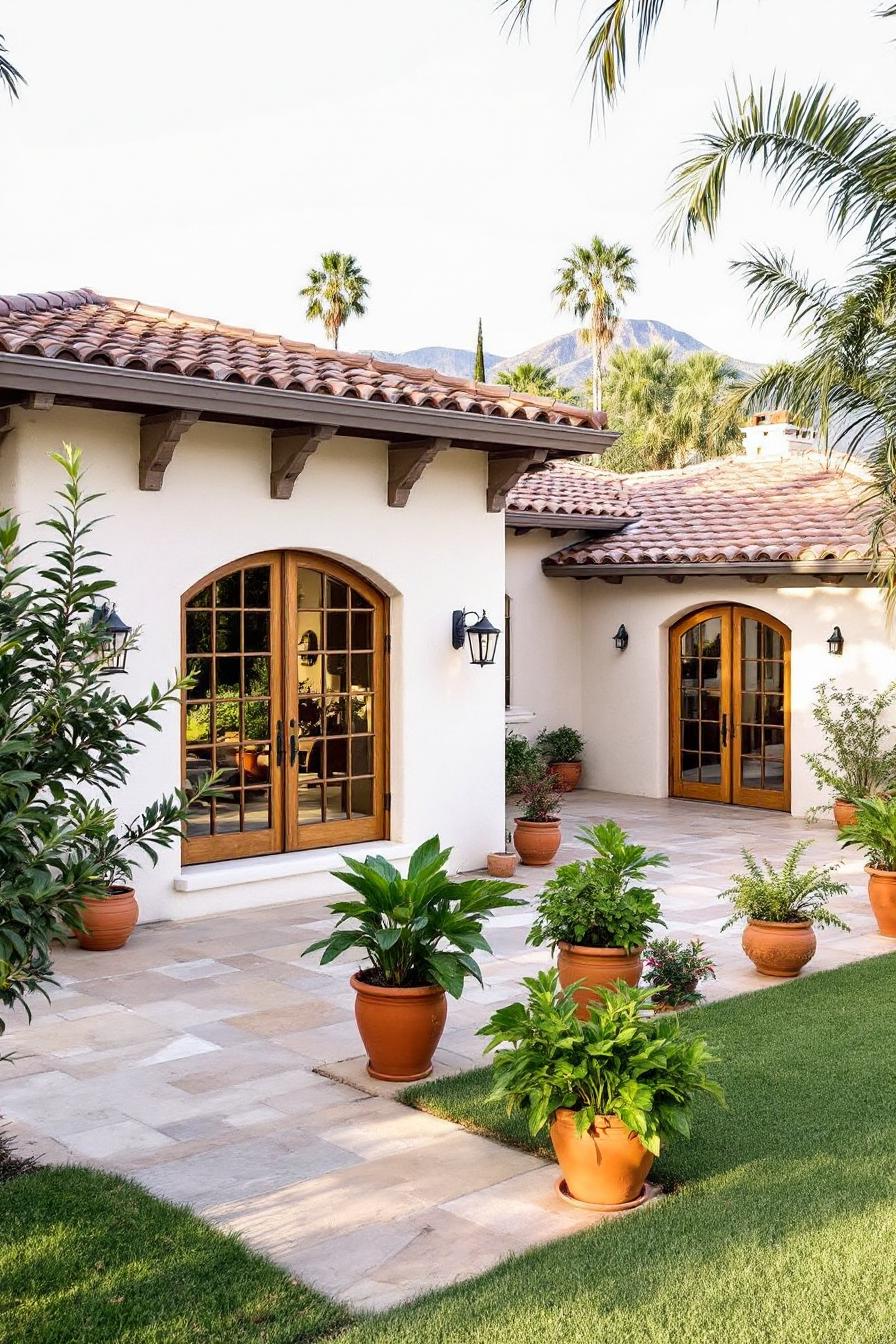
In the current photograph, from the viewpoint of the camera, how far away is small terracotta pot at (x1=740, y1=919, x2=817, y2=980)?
783cm

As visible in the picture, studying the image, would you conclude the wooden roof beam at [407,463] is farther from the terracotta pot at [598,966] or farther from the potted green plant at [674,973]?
the terracotta pot at [598,966]

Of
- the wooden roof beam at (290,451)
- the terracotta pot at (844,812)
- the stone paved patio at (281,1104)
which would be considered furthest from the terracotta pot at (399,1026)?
the terracotta pot at (844,812)

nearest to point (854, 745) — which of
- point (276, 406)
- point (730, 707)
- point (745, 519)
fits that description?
point (730, 707)

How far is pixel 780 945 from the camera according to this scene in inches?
Result: 308

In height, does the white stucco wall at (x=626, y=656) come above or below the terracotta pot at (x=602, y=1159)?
above

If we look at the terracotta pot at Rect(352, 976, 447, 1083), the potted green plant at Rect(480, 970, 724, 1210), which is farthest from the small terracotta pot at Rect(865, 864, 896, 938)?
the potted green plant at Rect(480, 970, 724, 1210)

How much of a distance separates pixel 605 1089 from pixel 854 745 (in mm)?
9876

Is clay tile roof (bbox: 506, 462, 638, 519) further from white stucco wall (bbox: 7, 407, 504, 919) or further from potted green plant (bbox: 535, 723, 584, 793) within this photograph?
white stucco wall (bbox: 7, 407, 504, 919)

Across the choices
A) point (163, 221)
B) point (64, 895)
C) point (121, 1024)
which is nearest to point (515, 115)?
point (121, 1024)

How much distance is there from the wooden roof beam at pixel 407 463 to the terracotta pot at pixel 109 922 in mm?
3952

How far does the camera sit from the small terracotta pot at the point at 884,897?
353 inches

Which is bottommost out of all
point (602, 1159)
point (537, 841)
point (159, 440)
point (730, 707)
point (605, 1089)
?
point (602, 1159)

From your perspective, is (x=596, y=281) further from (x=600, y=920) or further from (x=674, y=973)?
(x=600, y=920)

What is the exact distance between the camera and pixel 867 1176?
4777 mm
